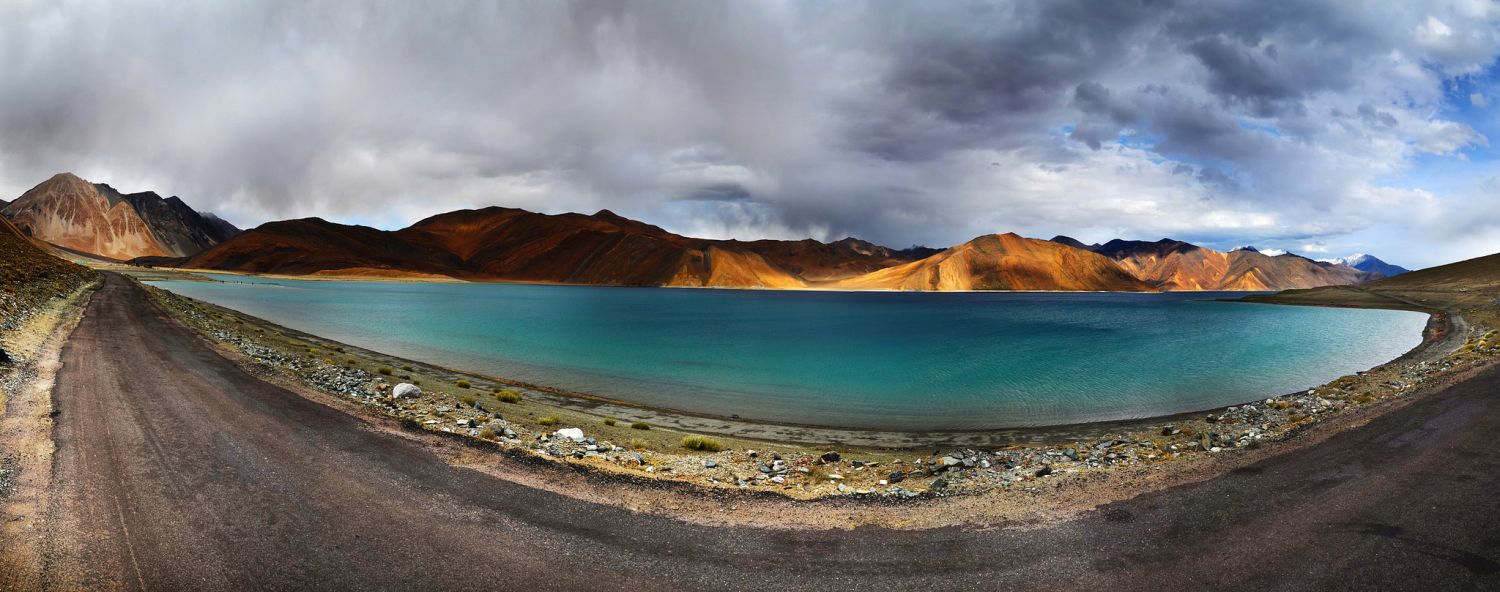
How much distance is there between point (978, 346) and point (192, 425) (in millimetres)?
41643

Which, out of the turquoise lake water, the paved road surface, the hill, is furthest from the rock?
the hill

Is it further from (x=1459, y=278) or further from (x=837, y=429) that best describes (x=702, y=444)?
(x=1459, y=278)

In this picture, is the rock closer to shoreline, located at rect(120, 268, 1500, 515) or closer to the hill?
shoreline, located at rect(120, 268, 1500, 515)

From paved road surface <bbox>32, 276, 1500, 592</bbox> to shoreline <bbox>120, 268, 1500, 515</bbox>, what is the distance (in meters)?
0.94

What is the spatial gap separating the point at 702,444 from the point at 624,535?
7250 mm

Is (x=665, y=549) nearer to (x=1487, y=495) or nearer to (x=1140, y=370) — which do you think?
(x=1487, y=495)

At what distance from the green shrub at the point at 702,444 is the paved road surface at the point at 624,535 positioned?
6116 millimetres

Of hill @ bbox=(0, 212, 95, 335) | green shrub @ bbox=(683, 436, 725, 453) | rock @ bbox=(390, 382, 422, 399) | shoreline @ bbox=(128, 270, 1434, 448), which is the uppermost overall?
hill @ bbox=(0, 212, 95, 335)

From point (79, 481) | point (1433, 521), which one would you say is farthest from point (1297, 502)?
point (79, 481)

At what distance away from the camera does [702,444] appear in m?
14.3

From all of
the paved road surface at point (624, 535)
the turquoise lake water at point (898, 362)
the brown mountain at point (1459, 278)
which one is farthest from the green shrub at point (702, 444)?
the brown mountain at point (1459, 278)

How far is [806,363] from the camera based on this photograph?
33.3m

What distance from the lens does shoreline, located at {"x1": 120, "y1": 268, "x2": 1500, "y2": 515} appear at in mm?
9234

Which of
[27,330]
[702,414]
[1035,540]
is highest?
[27,330]
